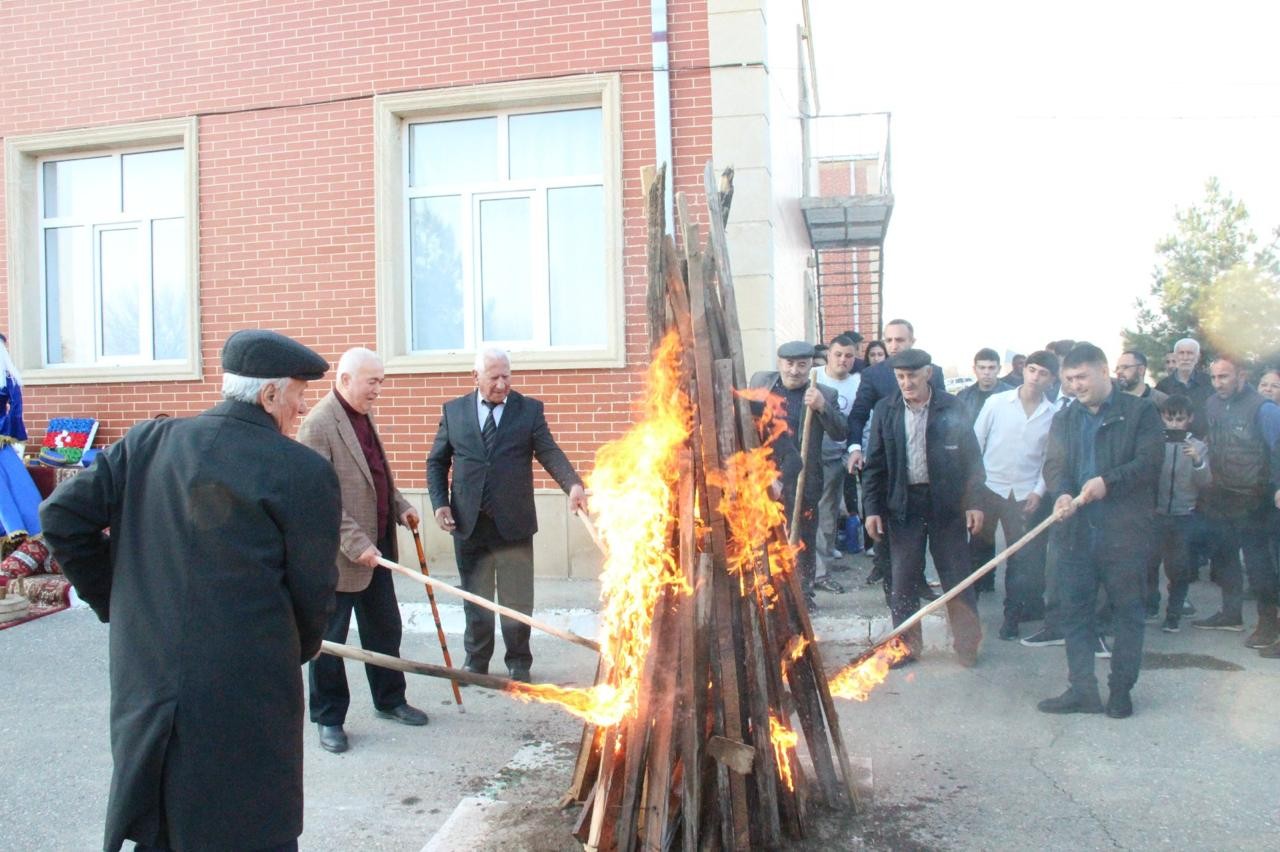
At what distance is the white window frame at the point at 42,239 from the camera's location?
8984 mm

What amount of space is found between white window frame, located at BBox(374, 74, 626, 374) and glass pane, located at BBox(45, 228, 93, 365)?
3.51 m

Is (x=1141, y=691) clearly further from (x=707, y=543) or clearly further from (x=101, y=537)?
(x=101, y=537)

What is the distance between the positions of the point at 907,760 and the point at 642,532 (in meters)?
1.96

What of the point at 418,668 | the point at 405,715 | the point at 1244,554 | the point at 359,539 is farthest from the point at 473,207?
the point at 1244,554

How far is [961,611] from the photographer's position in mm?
6117

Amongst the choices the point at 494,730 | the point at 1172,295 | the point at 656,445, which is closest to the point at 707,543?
the point at 656,445

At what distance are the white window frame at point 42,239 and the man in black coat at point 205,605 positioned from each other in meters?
6.93

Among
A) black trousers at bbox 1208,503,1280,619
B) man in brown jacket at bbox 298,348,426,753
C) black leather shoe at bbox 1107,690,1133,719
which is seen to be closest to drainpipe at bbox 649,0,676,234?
man in brown jacket at bbox 298,348,426,753

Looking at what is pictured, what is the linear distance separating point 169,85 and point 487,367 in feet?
18.2

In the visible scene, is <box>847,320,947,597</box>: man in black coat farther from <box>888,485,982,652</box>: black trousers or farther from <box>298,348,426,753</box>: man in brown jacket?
<box>298,348,426,753</box>: man in brown jacket

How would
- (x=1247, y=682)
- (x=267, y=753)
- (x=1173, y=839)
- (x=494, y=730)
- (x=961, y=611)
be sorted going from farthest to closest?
(x=961, y=611)
(x=1247, y=682)
(x=494, y=730)
(x=1173, y=839)
(x=267, y=753)

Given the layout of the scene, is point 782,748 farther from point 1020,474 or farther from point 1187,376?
point 1187,376

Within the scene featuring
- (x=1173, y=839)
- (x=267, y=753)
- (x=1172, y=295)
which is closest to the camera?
(x=267, y=753)

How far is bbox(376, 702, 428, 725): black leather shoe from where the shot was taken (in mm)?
5375
